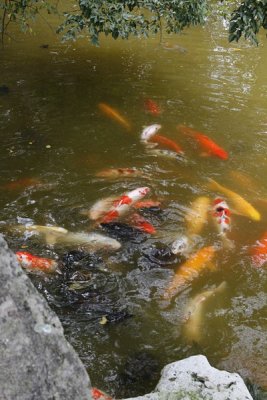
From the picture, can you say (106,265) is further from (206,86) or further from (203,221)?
(206,86)

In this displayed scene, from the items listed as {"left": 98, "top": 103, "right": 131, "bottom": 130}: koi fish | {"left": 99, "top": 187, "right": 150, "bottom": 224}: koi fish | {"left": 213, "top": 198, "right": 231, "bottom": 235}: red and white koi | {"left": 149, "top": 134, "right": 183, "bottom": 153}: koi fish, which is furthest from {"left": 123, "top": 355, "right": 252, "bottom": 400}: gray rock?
{"left": 98, "top": 103, "right": 131, "bottom": 130}: koi fish

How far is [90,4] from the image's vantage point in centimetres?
721

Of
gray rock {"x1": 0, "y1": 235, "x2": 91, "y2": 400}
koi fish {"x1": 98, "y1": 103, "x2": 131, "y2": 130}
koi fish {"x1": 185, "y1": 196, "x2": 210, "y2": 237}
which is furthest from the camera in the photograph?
koi fish {"x1": 98, "y1": 103, "x2": 131, "y2": 130}

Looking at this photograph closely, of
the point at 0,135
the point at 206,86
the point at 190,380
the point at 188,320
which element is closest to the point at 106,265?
the point at 188,320

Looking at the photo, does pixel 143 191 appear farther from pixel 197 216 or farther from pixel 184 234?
pixel 184 234

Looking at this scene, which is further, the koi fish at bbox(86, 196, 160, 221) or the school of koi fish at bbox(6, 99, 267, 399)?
the koi fish at bbox(86, 196, 160, 221)

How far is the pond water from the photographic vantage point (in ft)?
15.7

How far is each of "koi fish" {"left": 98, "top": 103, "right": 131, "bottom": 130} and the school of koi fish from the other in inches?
56.1

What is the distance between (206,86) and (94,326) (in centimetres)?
739

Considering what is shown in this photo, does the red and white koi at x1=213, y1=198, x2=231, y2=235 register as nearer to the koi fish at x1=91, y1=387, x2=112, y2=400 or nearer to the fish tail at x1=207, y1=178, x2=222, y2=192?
the fish tail at x1=207, y1=178, x2=222, y2=192

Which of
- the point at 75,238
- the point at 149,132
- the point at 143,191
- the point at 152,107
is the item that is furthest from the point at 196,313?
the point at 152,107

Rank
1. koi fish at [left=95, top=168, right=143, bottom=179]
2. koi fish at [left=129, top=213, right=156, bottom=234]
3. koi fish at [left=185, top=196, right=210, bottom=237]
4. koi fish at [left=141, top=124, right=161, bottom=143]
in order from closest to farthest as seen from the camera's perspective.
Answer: koi fish at [left=129, top=213, right=156, bottom=234] < koi fish at [left=185, top=196, right=210, bottom=237] < koi fish at [left=95, top=168, right=143, bottom=179] < koi fish at [left=141, top=124, right=161, bottom=143]

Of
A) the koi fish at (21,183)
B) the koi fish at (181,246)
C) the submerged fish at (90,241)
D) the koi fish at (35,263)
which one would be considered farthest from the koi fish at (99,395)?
the koi fish at (21,183)

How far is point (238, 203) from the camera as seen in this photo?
693 centimetres
